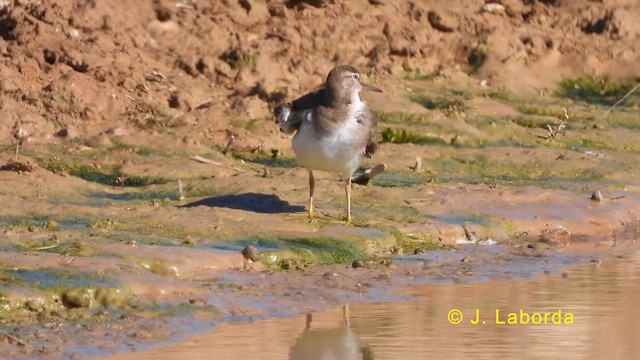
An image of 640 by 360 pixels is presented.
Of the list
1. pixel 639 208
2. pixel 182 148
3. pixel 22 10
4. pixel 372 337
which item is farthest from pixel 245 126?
pixel 372 337

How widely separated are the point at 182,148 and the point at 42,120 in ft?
4.51

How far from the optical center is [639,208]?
13.8 m

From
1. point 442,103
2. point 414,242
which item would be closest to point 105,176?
point 414,242

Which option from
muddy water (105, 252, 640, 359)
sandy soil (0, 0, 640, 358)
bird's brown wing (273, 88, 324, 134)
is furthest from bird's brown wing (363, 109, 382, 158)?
muddy water (105, 252, 640, 359)

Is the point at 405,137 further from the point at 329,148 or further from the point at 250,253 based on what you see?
the point at 250,253

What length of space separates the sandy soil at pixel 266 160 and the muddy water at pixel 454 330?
28 cm

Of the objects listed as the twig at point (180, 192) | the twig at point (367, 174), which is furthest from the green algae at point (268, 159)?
the twig at point (180, 192)

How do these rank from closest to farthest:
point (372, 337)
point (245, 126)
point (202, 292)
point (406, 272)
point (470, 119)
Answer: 1. point (372, 337)
2. point (202, 292)
3. point (406, 272)
4. point (245, 126)
5. point (470, 119)

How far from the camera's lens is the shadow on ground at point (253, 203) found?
1206 centimetres

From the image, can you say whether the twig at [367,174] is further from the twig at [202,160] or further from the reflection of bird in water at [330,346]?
the reflection of bird in water at [330,346]

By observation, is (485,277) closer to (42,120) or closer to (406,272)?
(406,272)

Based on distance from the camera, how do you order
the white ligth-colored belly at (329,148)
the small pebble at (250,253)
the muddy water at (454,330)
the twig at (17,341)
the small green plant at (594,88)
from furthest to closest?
the small green plant at (594,88) → the white ligth-colored belly at (329,148) → the small pebble at (250,253) → the muddy water at (454,330) → the twig at (17,341)

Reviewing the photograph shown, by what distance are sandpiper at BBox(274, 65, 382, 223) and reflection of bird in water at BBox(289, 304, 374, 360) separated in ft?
9.42

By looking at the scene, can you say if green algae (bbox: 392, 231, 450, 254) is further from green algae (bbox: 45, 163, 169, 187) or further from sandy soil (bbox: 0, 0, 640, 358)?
green algae (bbox: 45, 163, 169, 187)
